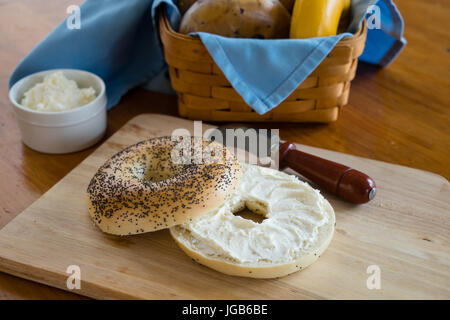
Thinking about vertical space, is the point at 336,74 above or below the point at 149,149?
above

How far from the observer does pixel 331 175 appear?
4.62 feet

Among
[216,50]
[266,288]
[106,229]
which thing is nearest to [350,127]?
[216,50]

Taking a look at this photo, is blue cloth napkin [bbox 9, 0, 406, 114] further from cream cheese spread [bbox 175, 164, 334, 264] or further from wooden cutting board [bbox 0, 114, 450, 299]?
wooden cutting board [bbox 0, 114, 450, 299]

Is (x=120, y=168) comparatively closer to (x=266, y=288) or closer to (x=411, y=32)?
(x=266, y=288)

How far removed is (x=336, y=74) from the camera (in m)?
1.61

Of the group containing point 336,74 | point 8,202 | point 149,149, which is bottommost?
Result: point 8,202

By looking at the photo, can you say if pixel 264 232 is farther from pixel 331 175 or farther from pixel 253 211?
pixel 331 175

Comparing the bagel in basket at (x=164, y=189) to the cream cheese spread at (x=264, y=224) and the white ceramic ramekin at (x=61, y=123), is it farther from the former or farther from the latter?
the white ceramic ramekin at (x=61, y=123)

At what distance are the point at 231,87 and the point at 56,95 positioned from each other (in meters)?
0.60

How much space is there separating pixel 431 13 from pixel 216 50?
162 centimetres

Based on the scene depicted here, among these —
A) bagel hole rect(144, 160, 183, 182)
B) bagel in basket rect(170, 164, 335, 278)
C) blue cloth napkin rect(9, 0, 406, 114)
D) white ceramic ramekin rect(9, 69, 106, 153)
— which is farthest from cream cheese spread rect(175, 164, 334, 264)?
white ceramic ramekin rect(9, 69, 106, 153)

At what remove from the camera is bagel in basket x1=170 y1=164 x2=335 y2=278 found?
115cm

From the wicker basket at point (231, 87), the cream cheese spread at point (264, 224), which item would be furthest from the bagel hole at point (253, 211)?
the wicker basket at point (231, 87)

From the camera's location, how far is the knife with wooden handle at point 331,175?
136 centimetres
